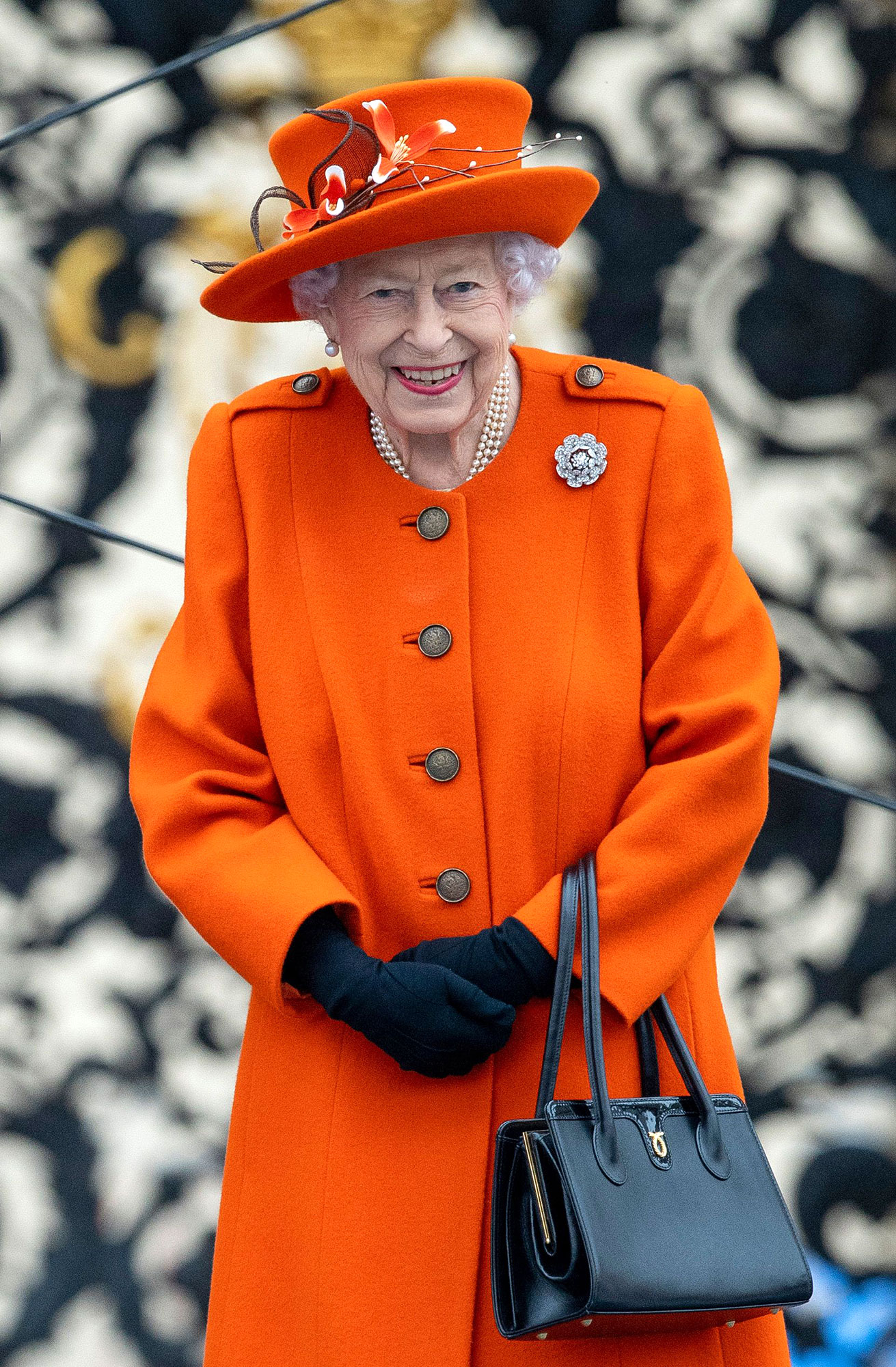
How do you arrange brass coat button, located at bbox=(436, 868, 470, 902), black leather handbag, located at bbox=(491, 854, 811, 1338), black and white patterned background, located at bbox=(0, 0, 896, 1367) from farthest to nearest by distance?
black and white patterned background, located at bbox=(0, 0, 896, 1367)
brass coat button, located at bbox=(436, 868, 470, 902)
black leather handbag, located at bbox=(491, 854, 811, 1338)

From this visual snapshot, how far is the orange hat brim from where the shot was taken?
5.30 feet

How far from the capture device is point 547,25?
8.79 ft

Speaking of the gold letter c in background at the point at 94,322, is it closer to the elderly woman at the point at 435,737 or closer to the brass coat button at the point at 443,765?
the elderly woman at the point at 435,737

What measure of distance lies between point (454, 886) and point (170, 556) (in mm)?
1153

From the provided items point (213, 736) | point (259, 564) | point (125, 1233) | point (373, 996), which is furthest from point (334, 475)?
point (125, 1233)

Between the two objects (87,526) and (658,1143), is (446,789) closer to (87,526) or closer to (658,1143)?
(658,1143)

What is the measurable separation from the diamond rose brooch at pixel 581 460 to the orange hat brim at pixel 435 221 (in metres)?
0.24

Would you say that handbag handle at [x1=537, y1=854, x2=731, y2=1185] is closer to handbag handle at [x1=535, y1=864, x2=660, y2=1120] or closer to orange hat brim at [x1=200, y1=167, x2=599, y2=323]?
handbag handle at [x1=535, y1=864, x2=660, y2=1120]

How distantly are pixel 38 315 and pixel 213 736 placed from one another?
4.07 feet

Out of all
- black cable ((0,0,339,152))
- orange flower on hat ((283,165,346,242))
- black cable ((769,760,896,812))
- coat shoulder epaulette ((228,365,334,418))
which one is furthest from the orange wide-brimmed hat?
black cable ((769,760,896,812))

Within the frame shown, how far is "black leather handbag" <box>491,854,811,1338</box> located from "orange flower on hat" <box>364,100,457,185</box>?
0.80m

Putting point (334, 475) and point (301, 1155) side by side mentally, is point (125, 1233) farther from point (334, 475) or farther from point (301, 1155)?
point (334, 475)

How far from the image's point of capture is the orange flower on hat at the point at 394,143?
66.4 inches

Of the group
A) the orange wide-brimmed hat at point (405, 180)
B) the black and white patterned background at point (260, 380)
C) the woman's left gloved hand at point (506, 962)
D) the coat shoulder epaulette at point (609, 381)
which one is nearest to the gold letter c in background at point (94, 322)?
the black and white patterned background at point (260, 380)
